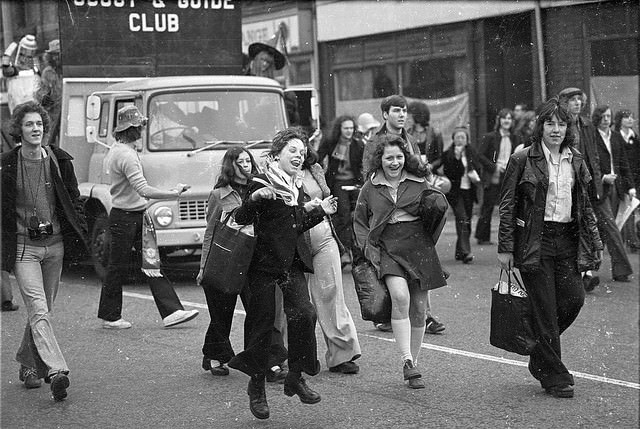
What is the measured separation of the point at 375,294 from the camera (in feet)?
23.3

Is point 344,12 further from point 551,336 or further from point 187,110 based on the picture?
point 551,336

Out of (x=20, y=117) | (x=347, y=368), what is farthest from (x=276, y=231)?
(x=20, y=117)

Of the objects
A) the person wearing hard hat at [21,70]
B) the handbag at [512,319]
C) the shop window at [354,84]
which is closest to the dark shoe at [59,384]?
the handbag at [512,319]

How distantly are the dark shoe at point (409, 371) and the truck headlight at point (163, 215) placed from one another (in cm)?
505

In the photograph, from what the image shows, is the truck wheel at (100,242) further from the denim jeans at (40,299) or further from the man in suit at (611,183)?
the man in suit at (611,183)

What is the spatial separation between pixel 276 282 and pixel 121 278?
128 inches

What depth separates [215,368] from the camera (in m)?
7.56

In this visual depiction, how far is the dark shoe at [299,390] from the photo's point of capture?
634cm

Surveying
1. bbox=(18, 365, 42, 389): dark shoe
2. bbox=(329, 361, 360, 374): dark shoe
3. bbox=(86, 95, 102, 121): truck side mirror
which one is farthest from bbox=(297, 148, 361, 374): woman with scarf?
bbox=(86, 95, 102, 121): truck side mirror

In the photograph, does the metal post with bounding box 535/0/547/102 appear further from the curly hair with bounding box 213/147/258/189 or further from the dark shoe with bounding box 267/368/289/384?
the dark shoe with bounding box 267/368/289/384

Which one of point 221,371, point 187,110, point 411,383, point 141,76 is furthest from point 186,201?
point 411,383

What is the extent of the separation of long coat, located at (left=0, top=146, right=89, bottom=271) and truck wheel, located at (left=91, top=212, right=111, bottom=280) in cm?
435

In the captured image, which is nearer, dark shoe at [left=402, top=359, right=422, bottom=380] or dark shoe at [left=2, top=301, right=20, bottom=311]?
dark shoe at [left=402, top=359, right=422, bottom=380]

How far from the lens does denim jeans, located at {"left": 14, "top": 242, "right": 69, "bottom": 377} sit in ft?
22.6
